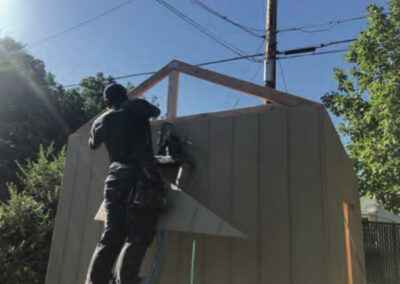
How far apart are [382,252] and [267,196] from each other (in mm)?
6043

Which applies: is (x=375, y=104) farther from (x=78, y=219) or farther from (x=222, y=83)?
(x=78, y=219)

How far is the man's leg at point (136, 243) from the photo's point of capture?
81.4 inches

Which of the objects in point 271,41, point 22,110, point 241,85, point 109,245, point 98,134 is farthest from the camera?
point 22,110

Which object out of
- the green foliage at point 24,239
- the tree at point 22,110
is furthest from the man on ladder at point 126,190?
the tree at point 22,110

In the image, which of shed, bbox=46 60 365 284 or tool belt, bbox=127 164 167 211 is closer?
tool belt, bbox=127 164 167 211

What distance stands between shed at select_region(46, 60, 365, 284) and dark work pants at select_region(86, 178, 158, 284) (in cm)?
31

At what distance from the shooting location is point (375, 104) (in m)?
7.09

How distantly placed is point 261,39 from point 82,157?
198 inches

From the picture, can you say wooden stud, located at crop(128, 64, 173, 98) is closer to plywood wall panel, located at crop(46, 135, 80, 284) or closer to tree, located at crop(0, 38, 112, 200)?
plywood wall panel, located at crop(46, 135, 80, 284)

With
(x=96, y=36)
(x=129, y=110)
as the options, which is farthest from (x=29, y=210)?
(x=129, y=110)

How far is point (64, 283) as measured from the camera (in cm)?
352

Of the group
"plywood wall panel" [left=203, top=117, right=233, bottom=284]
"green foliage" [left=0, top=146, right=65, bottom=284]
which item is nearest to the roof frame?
"plywood wall panel" [left=203, top=117, right=233, bottom=284]

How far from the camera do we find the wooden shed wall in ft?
8.45

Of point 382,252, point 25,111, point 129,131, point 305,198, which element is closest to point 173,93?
point 129,131
